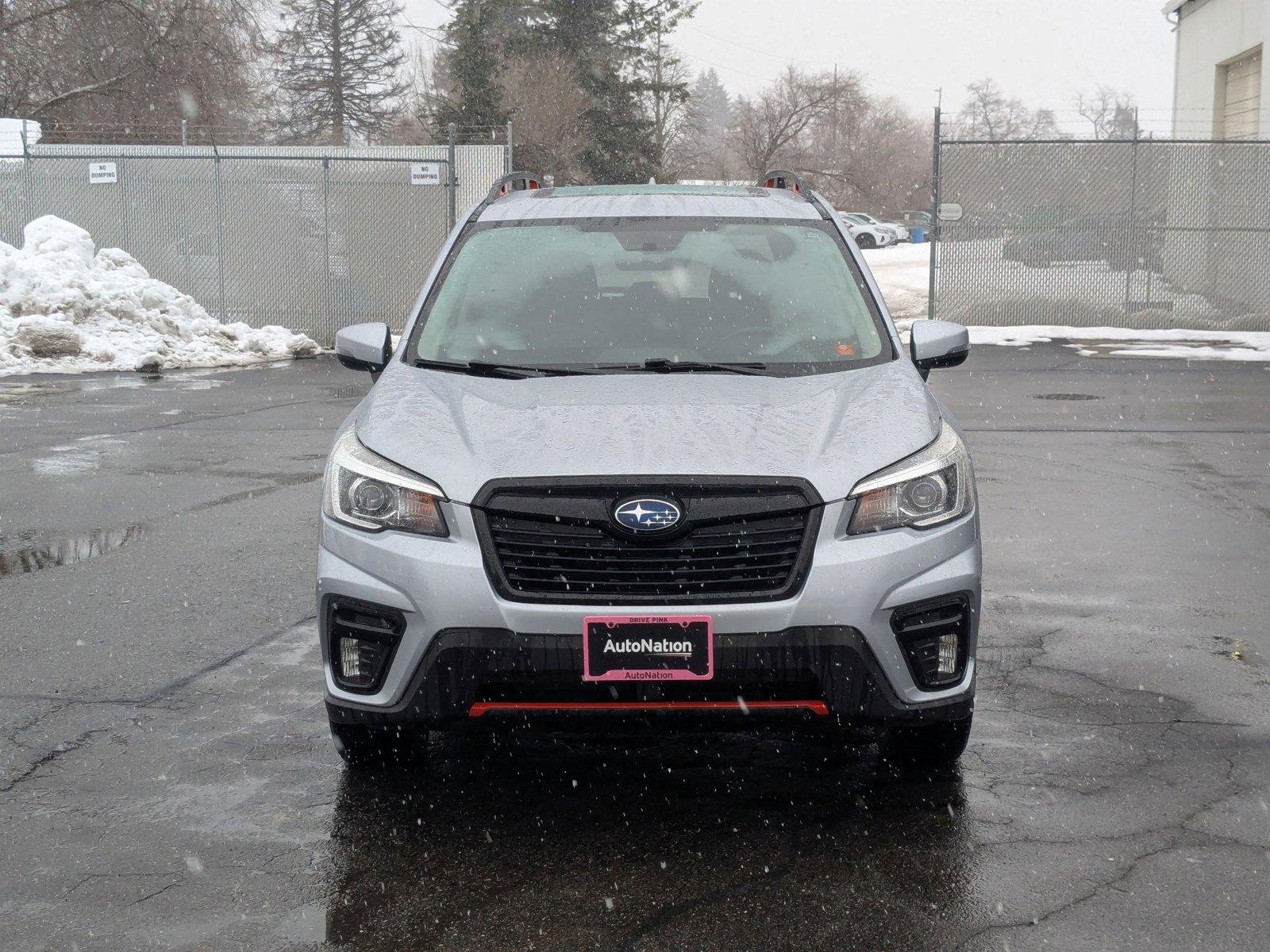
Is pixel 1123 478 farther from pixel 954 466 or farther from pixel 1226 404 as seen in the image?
pixel 954 466

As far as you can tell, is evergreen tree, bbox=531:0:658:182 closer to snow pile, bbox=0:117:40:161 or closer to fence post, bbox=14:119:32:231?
snow pile, bbox=0:117:40:161

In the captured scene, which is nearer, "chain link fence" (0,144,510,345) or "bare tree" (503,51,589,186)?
"chain link fence" (0,144,510,345)

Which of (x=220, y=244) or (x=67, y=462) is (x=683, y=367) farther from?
(x=220, y=244)

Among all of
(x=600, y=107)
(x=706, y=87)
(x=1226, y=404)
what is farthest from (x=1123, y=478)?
(x=706, y=87)

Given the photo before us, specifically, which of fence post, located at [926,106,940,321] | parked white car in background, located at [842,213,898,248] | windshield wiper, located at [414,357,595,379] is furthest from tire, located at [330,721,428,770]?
parked white car in background, located at [842,213,898,248]

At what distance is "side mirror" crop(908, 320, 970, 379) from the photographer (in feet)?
16.8

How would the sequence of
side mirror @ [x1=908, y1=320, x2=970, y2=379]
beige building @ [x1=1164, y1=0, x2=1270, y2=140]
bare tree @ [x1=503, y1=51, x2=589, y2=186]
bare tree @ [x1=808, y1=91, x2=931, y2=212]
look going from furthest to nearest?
bare tree @ [x1=808, y1=91, x2=931, y2=212] < bare tree @ [x1=503, y1=51, x2=589, y2=186] < beige building @ [x1=1164, y1=0, x2=1270, y2=140] < side mirror @ [x1=908, y1=320, x2=970, y2=379]

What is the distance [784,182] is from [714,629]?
11.5ft

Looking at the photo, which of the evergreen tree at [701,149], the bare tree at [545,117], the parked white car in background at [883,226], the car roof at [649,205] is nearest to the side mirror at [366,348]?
the car roof at [649,205]

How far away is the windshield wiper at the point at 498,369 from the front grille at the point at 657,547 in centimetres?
98

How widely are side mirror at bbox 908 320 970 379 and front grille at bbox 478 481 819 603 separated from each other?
1508 millimetres

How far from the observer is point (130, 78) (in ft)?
124

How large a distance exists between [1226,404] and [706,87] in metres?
168

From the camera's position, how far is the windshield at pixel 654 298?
493 centimetres
